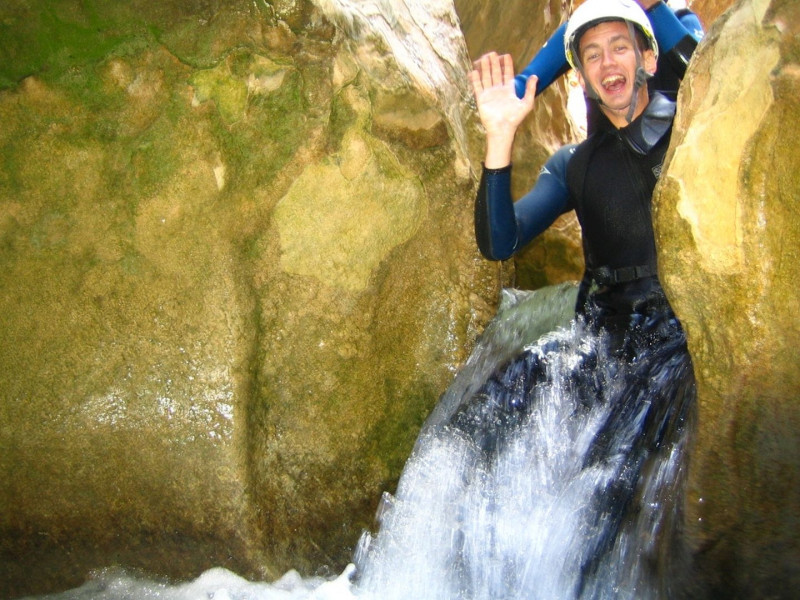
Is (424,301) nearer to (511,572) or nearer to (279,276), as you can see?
(279,276)

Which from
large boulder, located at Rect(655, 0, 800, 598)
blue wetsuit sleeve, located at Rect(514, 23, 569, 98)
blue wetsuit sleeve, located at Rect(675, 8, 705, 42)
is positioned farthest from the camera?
blue wetsuit sleeve, located at Rect(514, 23, 569, 98)

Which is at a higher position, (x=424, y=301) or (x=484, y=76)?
(x=484, y=76)

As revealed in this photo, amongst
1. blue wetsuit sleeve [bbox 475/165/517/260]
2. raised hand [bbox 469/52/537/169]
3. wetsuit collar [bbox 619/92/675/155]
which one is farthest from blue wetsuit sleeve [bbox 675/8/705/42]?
blue wetsuit sleeve [bbox 475/165/517/260]

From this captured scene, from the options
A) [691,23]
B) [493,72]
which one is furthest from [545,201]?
[691,23]

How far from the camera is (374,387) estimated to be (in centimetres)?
319

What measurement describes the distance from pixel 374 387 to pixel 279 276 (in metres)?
0.65

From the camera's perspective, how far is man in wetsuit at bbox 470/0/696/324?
3.05 metres

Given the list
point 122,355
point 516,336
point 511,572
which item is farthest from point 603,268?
point 122,355

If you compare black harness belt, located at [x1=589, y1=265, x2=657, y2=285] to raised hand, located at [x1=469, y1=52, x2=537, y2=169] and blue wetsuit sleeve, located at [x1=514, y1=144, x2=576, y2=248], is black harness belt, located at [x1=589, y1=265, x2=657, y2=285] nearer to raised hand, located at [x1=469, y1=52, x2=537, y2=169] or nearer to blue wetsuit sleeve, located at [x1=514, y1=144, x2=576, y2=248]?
blue wetsuit sleeve, located at [x1=514, y1=144, x2=576, y2=248]

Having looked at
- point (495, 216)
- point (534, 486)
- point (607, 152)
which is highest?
point (607, 152)

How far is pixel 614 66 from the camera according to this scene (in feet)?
10.3

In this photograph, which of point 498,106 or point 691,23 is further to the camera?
point 691,23

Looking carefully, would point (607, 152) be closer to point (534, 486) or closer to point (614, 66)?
point (614, 66)

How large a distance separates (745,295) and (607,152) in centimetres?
144
